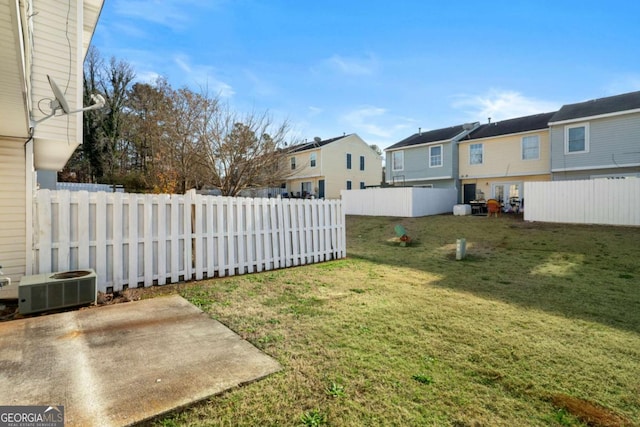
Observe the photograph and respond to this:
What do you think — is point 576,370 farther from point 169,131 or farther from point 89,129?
point 89,129

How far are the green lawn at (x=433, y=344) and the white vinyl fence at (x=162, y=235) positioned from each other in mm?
524

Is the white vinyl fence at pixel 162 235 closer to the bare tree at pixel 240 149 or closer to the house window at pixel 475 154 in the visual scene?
the bare tree at pixel 240 149

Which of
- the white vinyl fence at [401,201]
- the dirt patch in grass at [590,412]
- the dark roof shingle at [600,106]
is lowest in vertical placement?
the dirt patch in grass at [590,412]

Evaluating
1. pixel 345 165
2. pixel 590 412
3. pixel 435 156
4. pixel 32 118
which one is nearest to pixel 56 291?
pixel 32 118

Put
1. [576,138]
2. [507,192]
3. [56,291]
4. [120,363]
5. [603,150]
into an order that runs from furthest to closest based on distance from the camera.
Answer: [507,192]
[576,138]
[603,150]
[56,291]
[120,363]

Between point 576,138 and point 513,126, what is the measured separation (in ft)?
15.1

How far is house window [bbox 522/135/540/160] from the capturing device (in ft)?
63.2

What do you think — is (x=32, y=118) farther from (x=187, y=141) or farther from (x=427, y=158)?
(x=427, y=158)

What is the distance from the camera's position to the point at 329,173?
94.1 ft

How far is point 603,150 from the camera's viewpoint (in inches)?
640

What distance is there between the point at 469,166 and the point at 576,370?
71.5ft

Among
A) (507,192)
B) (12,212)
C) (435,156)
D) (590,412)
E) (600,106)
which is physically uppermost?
(600,106)

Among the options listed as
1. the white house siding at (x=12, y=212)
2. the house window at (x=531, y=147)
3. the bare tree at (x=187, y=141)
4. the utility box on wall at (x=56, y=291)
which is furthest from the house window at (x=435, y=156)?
the white house siding at (x=12, y=212)

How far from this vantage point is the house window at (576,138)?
16797 millimetres
